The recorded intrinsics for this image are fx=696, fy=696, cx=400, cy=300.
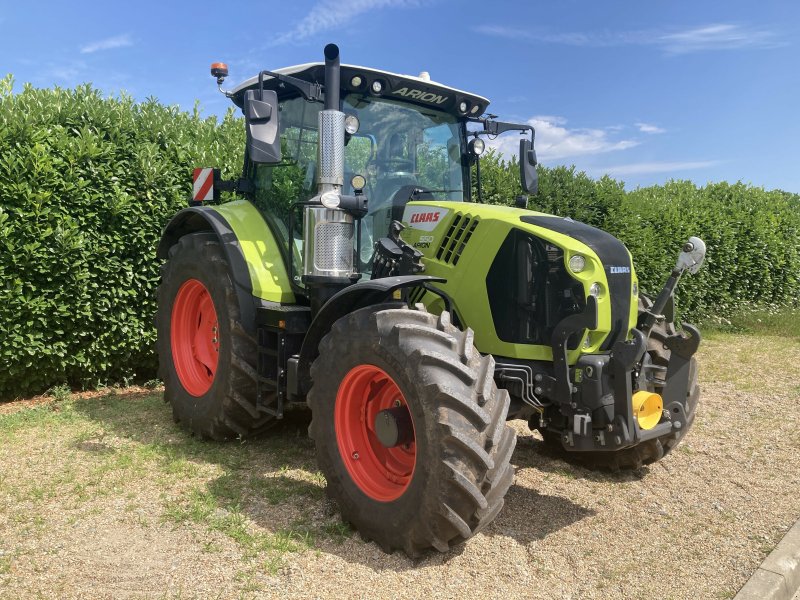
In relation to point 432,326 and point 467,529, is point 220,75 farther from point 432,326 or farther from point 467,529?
point 467,529

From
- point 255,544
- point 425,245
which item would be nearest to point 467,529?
point 255,544

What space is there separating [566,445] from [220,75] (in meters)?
3.22

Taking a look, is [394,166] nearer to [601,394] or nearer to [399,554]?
[601,394]

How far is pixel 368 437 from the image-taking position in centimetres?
382

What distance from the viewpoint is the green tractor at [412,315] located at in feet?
10.8

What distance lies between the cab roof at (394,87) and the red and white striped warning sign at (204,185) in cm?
75

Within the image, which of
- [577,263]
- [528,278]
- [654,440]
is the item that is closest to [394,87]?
[528,278]

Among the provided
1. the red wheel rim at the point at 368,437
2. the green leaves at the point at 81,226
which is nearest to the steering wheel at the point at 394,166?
the red wheel rim at the point at 368,437

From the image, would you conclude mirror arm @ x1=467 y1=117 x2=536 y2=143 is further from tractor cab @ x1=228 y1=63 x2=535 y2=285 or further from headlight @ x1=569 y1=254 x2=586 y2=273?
headlight @ x1=569 y1=254 x2=586 y2=273

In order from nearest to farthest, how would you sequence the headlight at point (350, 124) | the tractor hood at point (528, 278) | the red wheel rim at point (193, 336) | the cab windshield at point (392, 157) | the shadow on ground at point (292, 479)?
the shadow on ground at point (292, 479)
the tractor hood at point (528, 278)
the headlight at point (350, 124)
the cab windshield at point (392, 157)
the red wheel rim at point (193, 336)

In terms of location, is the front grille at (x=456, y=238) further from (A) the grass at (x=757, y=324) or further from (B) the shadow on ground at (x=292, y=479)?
(A) the grass at (x=757, y=324)

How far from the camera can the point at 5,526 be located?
3795mm

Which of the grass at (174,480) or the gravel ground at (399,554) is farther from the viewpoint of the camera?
the grass at (174,480)

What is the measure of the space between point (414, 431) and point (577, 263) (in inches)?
51.2
